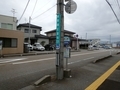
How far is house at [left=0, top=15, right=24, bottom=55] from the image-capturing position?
18078mm

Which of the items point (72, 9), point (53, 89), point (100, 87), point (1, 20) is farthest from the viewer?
point (1, 20)

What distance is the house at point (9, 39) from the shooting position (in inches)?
712

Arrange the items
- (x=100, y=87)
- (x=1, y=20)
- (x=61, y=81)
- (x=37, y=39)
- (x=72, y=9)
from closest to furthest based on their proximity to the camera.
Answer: (x=100, y=87)
(x=61, y=81)
(x=72, y=9)
(x=1, y=20)
(x=37, y=39)

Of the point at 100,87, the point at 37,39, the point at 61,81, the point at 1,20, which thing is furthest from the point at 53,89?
the point at 37,39

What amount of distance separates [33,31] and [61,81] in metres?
35.8

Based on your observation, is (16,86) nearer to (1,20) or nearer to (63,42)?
(63,42)

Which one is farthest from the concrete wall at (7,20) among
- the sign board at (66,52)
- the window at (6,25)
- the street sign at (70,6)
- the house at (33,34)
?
the sign board at (66,52)

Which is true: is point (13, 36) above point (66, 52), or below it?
above

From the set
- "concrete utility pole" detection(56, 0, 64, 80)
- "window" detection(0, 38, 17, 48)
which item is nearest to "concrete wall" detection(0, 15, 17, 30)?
"window" detection(0, 38, 17, 48)

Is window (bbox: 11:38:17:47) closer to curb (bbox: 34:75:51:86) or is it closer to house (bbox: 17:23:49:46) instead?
curb (bbox: 34:75:51:86)

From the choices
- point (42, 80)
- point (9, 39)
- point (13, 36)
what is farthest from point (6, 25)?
point (42, 80)

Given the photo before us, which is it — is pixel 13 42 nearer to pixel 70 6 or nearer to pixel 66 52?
pixel 66 52

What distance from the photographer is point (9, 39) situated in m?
18.8

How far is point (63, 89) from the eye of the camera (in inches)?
183
